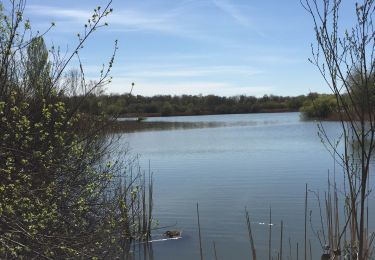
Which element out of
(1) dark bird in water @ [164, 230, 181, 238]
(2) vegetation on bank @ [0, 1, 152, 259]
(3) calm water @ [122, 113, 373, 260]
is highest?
(2) vegetation on bank @ [0, 1, 152, 259]

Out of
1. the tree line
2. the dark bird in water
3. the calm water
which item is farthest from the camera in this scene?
the tree line

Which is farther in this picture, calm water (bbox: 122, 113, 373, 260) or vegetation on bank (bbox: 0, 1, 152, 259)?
calm water (bbox: 122, 113, 373, 260)

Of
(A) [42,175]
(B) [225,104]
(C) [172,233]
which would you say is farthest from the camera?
(B) [225,104]

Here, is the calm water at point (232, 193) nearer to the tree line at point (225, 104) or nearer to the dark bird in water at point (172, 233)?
the dark bird in water at point (172, 233)

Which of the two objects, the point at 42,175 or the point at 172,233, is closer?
the point at 42,175

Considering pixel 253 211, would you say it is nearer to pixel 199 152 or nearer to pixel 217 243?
pixel 217 243

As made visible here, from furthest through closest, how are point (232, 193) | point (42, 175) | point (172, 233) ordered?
point (232, 193) < point (172, 233) < point (42, 175)

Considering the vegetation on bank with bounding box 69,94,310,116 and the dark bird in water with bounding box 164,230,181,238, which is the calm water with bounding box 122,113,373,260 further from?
the vegetation on bank with bounding box 69,94,310,116

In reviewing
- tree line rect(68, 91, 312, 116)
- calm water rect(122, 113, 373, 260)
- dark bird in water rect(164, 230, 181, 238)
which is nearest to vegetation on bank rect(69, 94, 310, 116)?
tree line rect(68, 91, 312, 116)

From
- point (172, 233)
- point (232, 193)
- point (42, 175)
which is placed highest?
point (42, 175)

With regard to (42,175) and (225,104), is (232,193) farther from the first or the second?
(225,104)

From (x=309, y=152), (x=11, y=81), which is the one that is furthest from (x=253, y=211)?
(x=309, y=152)

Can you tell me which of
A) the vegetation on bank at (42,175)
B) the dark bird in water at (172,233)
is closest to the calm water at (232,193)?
the dark bird in water at (172,233)

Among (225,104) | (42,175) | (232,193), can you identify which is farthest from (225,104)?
(42,175)
